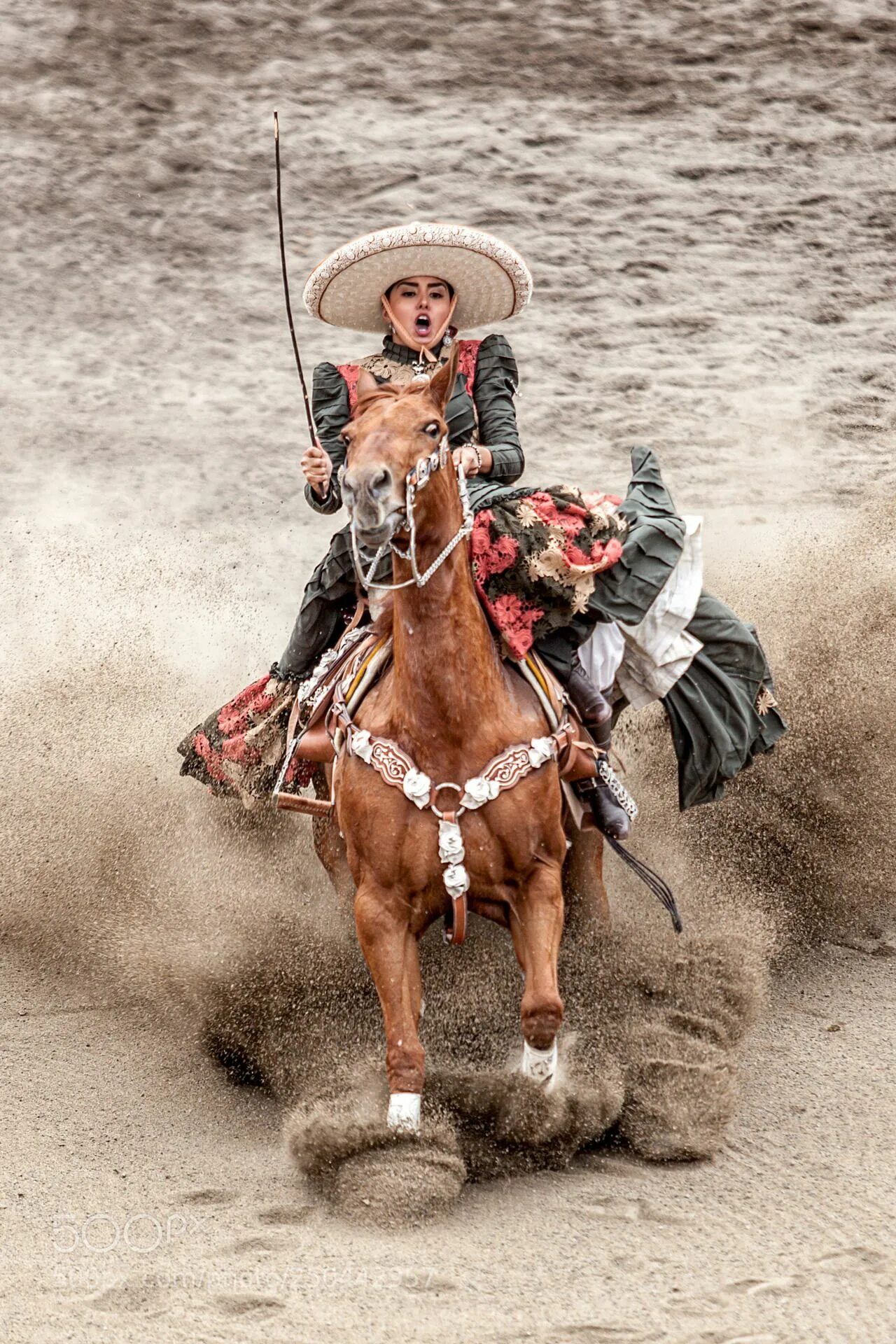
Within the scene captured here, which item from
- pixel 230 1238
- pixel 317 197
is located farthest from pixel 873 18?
pixel 230 1238

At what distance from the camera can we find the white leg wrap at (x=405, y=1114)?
3.65 metres

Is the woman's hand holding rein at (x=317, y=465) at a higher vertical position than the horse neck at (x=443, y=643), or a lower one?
higher

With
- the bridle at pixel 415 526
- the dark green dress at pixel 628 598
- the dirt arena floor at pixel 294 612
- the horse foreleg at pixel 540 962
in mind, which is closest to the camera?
the bridle at pixel 415 526

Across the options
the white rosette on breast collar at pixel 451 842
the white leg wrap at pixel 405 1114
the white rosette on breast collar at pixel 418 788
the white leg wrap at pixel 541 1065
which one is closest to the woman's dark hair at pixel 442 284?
the white rosette on breast collar at pixel 418 788

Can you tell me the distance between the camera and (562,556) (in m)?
4.01

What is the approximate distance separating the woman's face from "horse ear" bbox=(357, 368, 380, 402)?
0.87 metres

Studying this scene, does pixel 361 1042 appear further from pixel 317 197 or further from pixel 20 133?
pixel 20 133

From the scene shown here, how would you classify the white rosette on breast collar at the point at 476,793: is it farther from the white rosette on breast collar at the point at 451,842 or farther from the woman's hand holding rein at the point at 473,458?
the woman's hand holding rein at the point at 473,458

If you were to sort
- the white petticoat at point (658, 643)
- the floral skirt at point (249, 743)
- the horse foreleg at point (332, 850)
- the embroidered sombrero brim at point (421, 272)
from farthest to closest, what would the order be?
the floral skirt at point (249, 743) → the horse foreleg at point (332, 850) → the white petticoat at point (658, 643) → the embroidered sombrero brim at point (421, 272)

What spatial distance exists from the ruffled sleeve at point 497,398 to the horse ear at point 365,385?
0.74m

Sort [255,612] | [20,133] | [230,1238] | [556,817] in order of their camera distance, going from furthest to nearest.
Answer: [20,133] < [255,612] < [556,817] < [230,1238]

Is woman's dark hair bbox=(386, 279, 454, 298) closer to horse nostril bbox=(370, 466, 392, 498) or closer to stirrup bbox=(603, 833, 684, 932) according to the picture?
horse nostril bbox=(370, 466, 392, 498)

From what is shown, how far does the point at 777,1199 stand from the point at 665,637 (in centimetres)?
165

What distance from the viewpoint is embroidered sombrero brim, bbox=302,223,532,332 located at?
4.35m
